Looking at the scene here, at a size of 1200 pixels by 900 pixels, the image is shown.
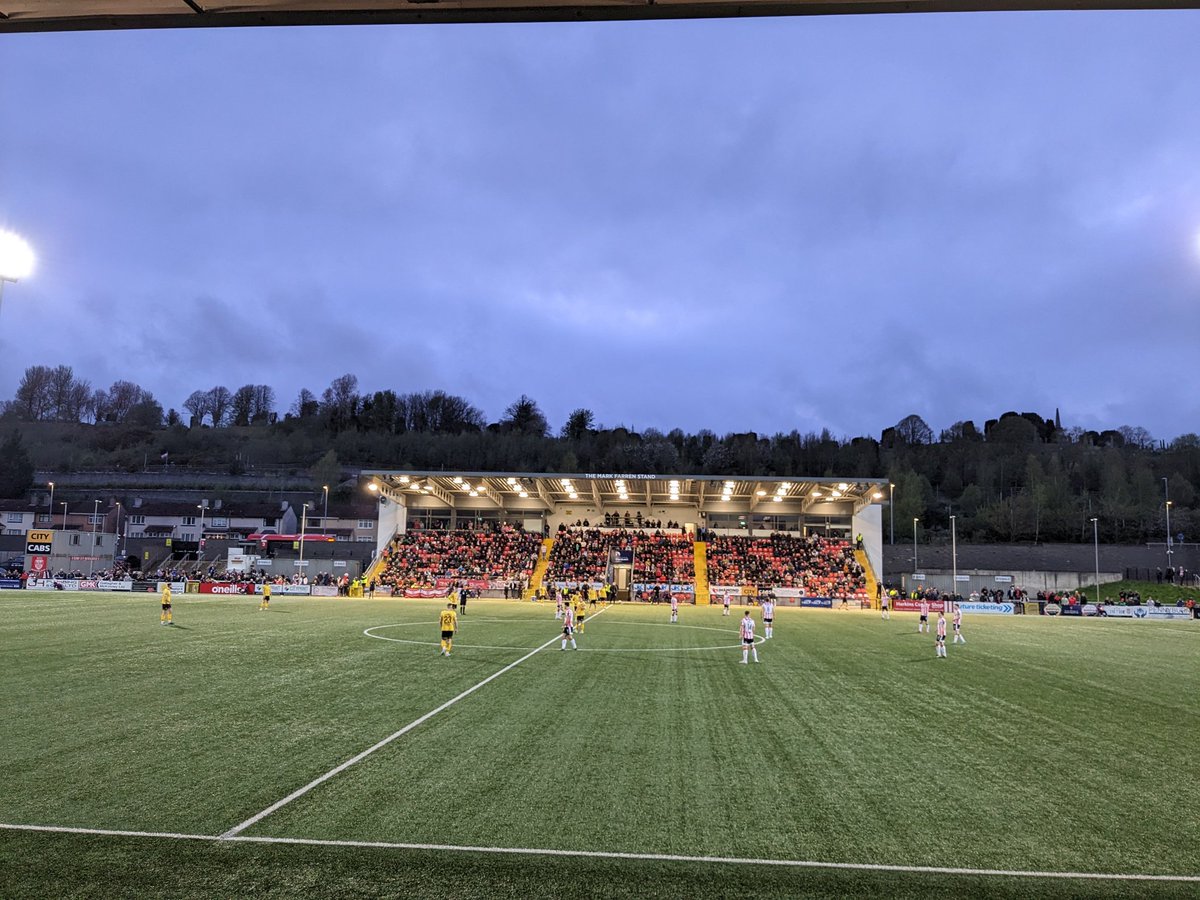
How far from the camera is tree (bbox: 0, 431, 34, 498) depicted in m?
113

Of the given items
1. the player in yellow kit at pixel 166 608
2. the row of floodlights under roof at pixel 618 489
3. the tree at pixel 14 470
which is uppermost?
the tree at pixel 14 470

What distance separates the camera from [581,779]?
8.76m

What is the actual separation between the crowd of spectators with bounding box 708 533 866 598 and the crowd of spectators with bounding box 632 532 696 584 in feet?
5.89

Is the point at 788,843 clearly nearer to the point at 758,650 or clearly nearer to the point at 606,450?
the point at 758,650

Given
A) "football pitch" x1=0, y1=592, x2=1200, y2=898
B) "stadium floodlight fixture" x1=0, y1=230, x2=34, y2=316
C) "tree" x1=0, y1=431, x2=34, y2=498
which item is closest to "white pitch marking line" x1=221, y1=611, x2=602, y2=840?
"football pitch" x1=0, y1=592, x2=1200, y2=898

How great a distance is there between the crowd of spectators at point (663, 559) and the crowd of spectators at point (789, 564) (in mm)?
1795

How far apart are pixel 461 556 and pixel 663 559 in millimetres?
17124

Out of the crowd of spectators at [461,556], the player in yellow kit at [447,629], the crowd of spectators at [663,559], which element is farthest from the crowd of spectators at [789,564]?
the player in yellow kit at [447,629]

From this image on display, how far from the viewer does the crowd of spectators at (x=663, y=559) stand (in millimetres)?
59375

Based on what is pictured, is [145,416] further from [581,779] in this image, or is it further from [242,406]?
[581,779]

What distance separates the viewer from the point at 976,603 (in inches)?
2110

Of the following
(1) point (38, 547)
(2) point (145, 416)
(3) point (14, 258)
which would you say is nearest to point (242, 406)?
(2) point (145, 416)

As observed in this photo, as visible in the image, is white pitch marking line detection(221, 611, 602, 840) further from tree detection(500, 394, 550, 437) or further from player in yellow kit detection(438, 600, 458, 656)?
tree detection(500, 394, 550, 437)

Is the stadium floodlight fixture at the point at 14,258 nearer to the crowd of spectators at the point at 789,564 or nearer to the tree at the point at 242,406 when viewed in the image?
the crowd of spectators at the point at 789,564
